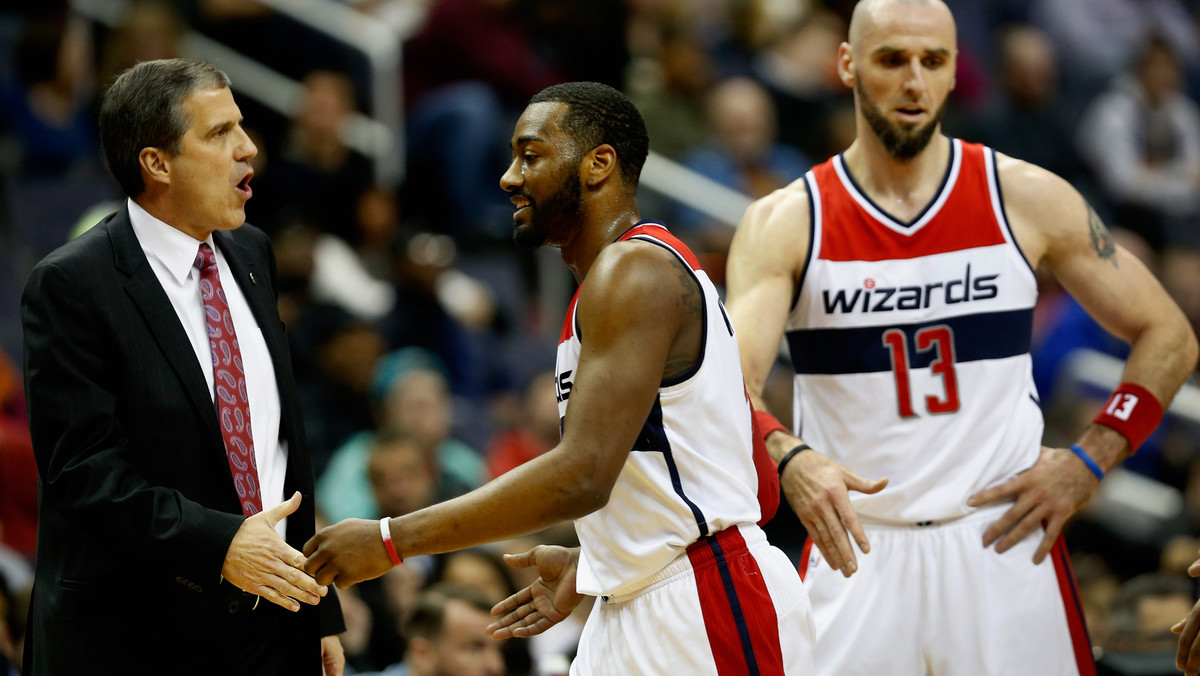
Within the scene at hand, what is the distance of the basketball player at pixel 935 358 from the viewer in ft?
15.0

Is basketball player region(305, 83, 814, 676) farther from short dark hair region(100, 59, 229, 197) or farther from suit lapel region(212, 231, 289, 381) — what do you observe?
short dark hair region(100, 59, 229, 197)

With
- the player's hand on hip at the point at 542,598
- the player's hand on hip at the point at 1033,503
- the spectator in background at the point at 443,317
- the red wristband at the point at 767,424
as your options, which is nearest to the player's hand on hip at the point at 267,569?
the player's hand on hip at the point at 542,598

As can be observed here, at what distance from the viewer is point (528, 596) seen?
4.03 m

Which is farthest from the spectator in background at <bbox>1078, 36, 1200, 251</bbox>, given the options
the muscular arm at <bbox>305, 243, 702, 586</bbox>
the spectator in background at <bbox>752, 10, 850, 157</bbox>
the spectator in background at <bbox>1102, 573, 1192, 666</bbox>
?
the muscular arm at <bbox>305, 243, 702, 586</bbox>

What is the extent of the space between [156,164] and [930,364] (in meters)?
2.53

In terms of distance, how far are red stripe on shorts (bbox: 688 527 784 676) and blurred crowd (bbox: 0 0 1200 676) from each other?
7.28ft

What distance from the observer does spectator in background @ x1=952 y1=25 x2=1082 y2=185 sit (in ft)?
37.9

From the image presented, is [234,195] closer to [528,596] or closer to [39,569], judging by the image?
[39,569]

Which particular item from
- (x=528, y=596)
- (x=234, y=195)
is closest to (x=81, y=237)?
(x=234, y=195)

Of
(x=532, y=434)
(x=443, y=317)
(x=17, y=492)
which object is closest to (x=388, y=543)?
(x=17, y=492)

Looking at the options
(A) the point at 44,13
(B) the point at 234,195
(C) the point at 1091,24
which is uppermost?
(C) the point at 1091,24

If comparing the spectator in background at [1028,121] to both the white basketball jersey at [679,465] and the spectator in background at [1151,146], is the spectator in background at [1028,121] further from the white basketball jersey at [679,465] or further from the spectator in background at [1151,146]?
the white basketball jersey at [679,465]

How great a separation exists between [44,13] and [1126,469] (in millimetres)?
7538

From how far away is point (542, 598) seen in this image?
4000mm
